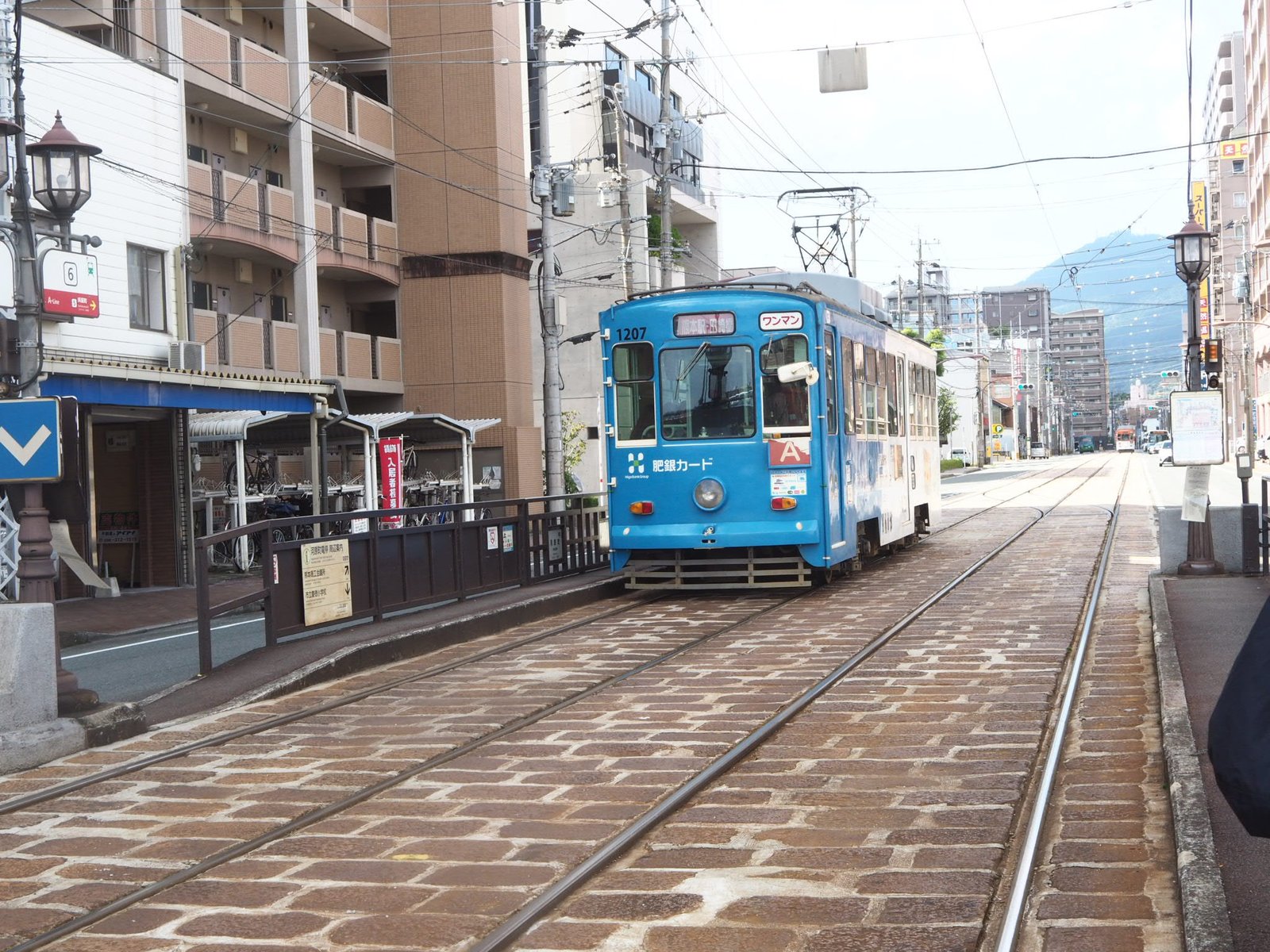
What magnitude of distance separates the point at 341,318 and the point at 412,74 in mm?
5842

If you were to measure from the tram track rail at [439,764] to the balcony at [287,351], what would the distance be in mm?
14572

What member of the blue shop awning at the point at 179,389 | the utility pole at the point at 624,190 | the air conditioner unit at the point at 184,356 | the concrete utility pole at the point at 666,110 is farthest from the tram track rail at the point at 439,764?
the utility pole at the point at 624,190

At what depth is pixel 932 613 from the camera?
46.3ft

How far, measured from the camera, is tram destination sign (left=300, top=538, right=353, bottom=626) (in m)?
12.0

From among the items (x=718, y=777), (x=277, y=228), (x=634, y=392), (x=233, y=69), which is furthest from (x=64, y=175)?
(x=277, y=228)

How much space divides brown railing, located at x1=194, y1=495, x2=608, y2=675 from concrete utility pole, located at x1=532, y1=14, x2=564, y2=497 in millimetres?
4061

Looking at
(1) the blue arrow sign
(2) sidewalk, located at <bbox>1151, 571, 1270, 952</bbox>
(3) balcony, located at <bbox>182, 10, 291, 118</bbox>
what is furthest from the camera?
(3) balcony, located at <bbox>182, 10, 291, 118</bbox>

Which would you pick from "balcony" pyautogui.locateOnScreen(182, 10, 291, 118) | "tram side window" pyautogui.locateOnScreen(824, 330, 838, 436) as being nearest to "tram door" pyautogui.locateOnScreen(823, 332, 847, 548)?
"tram side window" pyautogui.locateOnScreen(824, 330, 838, 436)

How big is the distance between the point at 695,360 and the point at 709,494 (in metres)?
1.44

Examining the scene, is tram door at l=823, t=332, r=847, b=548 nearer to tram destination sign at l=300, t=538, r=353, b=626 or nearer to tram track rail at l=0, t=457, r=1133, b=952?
tram track rail at l=0, t=457, r=1133, b=952

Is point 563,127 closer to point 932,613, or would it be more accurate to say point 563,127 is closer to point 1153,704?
point 932,613

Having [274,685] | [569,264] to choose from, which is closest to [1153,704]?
[274,685]

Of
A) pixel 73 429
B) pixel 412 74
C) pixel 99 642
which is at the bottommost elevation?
pixel 99 642

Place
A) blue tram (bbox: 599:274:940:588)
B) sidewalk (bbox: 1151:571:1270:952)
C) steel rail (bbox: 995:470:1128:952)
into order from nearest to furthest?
1. sidewalk (bbox: 1151:571:1270:952)
2. steel rail (bbox: 995:470:1128:952)
3. blue tram (bbox: 599:274:940:588)
